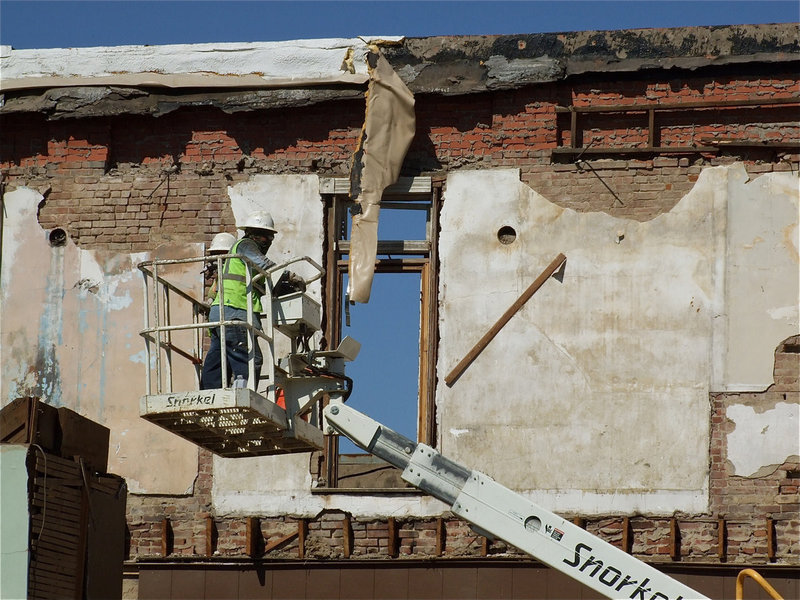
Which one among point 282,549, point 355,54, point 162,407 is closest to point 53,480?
point 162,407

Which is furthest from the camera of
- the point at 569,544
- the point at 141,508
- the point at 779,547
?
the point at 141,508

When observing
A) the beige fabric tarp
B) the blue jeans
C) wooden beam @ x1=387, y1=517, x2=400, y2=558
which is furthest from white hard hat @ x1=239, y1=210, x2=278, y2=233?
wooden beam @ x1=387, y1=517, x2=400, y2=558

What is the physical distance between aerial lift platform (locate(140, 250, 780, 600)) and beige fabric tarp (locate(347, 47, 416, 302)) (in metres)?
3.49

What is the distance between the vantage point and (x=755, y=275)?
12.6m

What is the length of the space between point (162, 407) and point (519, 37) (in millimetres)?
6319

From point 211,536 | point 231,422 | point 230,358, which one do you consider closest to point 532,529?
point 231,422

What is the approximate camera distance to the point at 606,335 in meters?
12.6

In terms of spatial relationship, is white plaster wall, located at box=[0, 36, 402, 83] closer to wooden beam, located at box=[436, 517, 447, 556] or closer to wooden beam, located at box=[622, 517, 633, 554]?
wooden beam, located at box=[436, 517, 447, 556]

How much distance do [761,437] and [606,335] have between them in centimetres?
169

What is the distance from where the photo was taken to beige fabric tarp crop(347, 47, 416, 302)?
12.8 m

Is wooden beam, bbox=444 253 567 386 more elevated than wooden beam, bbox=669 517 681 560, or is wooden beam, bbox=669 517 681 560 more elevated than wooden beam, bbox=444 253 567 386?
wooden beam, bbox=444 253 567 386

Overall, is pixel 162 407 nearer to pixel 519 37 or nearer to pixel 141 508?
pixel 141 508

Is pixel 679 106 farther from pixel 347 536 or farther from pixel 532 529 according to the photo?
pixel 532 529

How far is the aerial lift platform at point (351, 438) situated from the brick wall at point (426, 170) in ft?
11.4
